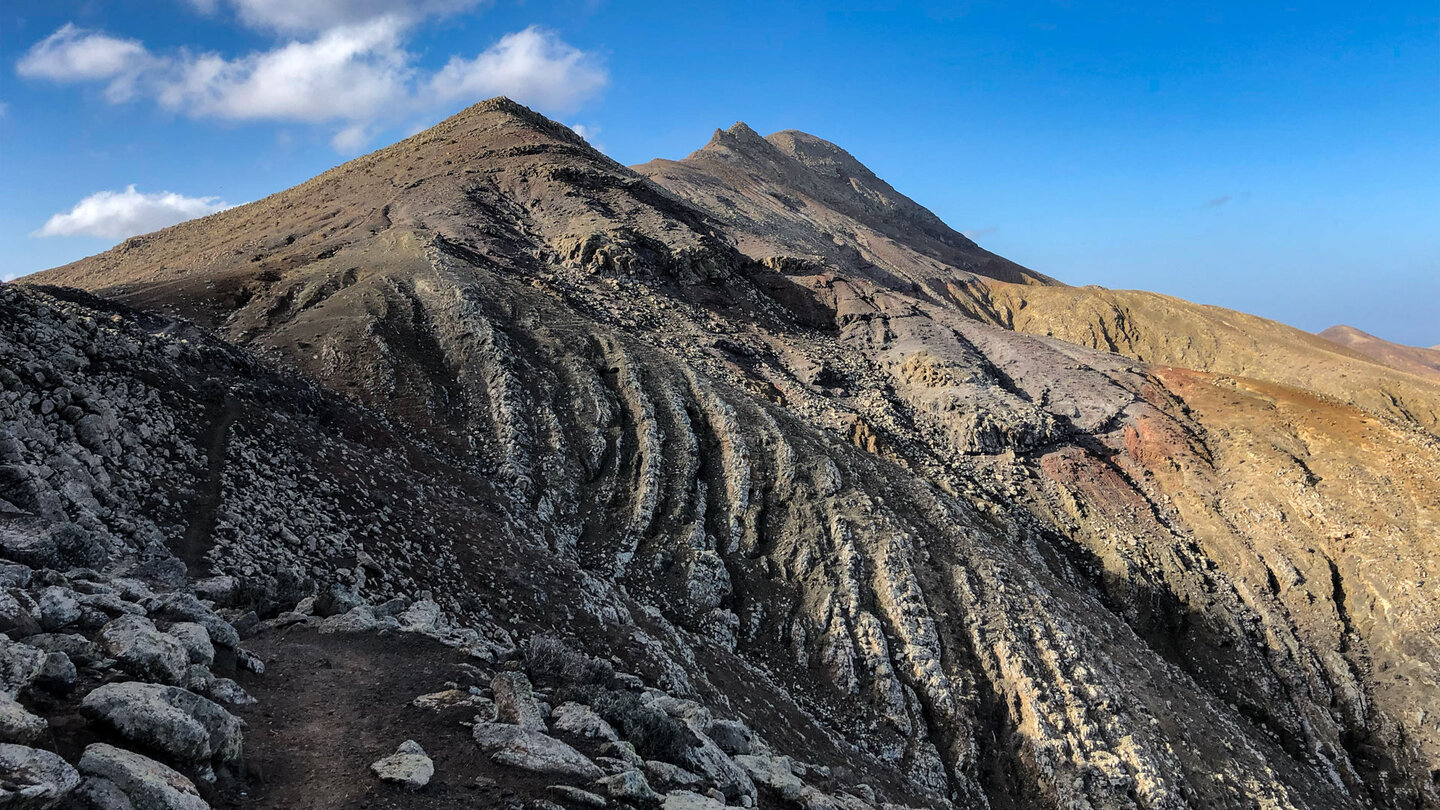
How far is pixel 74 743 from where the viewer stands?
496 cm

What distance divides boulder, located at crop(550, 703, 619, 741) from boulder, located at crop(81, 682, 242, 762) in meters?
A: 3.01

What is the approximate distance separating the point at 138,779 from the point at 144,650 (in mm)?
2013

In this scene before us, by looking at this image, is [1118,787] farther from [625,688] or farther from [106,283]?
[106,283]

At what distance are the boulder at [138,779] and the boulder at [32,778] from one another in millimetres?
221

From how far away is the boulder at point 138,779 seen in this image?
460cm

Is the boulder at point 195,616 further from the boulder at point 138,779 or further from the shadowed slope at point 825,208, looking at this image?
the shadowed slope at point 825,208

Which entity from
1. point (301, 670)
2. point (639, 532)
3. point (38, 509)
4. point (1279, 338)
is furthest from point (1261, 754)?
point (1279, 338)

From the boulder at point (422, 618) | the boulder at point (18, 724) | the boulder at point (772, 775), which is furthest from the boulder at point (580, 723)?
the boulder at point (18, 724)

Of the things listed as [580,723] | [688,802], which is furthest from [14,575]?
[688,802]

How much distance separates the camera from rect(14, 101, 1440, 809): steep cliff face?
14273 mm

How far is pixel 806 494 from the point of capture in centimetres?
2178

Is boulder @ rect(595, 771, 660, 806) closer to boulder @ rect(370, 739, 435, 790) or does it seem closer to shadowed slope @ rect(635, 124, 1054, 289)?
boulder @ rect(370, 739, 435, 790)

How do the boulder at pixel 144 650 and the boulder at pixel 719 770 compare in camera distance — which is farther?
the boulder at pixel 719 770

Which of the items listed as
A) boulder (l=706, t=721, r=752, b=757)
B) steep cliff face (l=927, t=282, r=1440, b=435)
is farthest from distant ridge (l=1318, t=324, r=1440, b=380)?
boulder (l=706, t=721, r=752, b=757)
